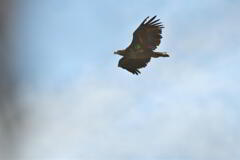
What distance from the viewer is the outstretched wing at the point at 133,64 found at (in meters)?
33.3

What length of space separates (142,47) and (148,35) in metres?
0.99

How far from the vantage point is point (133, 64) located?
33656 mm

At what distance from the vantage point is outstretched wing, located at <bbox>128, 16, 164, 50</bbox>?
3219 cm

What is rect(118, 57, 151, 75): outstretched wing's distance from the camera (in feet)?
109

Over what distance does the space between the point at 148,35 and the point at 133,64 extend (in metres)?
2.48

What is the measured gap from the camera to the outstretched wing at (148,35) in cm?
3219

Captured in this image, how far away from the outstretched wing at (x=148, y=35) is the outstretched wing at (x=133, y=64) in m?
1.04

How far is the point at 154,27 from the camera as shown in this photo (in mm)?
32625

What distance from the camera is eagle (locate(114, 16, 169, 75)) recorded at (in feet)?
106

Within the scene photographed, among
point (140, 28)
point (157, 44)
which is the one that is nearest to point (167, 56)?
point (157, 44)

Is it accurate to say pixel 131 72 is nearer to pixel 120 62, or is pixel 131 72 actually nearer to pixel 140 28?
pixel 120 62

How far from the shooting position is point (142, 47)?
32594 mm

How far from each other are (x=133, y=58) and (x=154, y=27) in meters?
2.73

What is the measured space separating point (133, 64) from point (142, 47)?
66.9 inches
